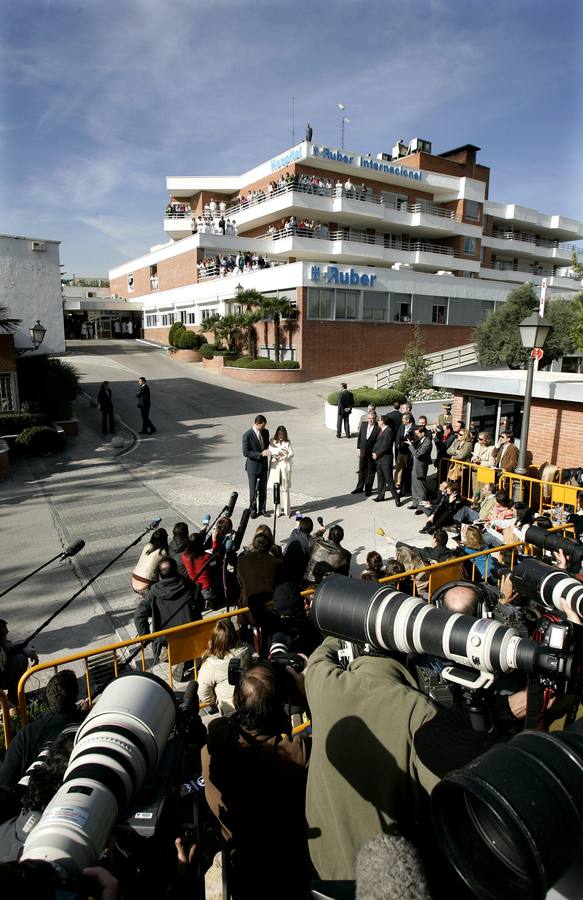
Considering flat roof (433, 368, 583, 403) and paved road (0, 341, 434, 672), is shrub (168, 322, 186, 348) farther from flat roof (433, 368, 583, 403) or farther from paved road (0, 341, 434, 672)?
flat roof (433, 368, 583, 403)

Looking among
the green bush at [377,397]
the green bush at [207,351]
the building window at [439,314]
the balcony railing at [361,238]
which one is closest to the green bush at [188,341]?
the green bush at [207,351]

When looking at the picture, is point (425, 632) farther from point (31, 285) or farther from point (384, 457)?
point (31, 285)

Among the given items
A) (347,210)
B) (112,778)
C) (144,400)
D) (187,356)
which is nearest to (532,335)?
(112,778)

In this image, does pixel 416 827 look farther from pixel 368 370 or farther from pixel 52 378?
pixel 368 370

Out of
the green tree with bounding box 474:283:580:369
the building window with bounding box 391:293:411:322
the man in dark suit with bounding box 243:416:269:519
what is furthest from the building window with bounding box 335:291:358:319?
the man in dark suit with bounding box 243:416:269:519

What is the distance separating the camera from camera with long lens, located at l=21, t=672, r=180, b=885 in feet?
5.82

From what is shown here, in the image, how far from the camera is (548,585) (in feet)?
10.0

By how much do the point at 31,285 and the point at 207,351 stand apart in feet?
49.3

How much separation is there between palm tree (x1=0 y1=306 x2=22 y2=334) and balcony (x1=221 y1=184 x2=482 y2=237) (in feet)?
65.2

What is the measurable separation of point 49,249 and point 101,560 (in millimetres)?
10433

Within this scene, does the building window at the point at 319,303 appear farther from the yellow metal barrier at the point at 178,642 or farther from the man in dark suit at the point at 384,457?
the yellow metal barrier at the point at 178,642

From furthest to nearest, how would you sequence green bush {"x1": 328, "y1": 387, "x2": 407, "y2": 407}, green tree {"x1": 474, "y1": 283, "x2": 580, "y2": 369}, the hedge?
green tree {"x1": 474, "y1": 283, "x2": 580, "y2": 369} < the hedge < green bush {"x1": 328, "y1": 387, "x2": 407, "y2": 407}

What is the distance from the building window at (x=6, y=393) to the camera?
539 inches

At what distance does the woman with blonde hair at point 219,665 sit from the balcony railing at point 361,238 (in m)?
28.0
